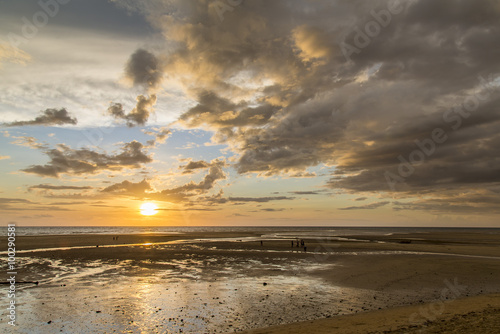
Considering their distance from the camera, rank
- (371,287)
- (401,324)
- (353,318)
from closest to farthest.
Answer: (401,324), (353,318), (371,287)

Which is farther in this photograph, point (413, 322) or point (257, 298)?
point (257, 298)

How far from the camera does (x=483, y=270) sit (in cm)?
2789

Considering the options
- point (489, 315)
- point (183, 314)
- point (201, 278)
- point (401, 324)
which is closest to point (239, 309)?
point (183, 314)

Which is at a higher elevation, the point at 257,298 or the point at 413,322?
the point at 413,322

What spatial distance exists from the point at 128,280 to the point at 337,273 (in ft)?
57.1

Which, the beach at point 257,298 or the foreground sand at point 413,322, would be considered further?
the beach at point 257,298

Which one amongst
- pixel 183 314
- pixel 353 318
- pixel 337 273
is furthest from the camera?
pixel 337 273

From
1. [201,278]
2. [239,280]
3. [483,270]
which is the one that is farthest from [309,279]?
[483,270]

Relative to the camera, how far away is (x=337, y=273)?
86.6 ft

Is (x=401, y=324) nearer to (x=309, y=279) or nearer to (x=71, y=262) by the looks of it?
(x=309, y=279)

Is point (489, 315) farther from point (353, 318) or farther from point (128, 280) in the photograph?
point (128, 280)

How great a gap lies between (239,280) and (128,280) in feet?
28.3

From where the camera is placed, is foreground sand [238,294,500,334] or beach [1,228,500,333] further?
beach [1,228,500,333]

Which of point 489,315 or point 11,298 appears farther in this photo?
point 11,298
